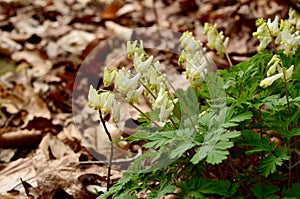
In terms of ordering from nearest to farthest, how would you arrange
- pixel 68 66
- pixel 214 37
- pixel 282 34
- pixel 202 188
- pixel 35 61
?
pixel 202 188, pixel 282 34, pixel 214 37, pixel 68 66, pixel 35 61

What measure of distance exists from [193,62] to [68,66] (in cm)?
273

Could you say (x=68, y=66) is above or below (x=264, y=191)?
below

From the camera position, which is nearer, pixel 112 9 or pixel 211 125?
pixel 211 125

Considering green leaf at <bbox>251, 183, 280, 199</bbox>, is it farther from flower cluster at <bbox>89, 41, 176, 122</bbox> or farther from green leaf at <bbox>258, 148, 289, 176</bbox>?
flower cluster at <bbox>89, 41, 176, 122</bbox>

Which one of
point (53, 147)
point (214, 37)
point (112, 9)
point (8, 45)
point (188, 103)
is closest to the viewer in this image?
point (188, 103)

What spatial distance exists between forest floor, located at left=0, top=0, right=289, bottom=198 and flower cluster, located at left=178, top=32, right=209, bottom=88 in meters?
1.06

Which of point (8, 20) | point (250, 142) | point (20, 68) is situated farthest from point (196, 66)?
point (8, 20)

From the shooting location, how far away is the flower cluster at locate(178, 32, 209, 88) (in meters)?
1.98

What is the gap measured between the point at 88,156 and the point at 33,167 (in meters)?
0.38

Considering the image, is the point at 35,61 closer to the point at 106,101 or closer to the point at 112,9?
the point at 112,9

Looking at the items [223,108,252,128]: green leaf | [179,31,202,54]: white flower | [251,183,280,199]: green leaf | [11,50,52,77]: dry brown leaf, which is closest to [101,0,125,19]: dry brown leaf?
[11,50,52,77]: dry brown leaf

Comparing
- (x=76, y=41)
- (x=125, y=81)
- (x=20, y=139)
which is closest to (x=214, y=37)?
(x=125, y=81)

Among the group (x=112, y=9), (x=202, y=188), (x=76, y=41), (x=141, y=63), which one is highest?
(x=141, y=63)

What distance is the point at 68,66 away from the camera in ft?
15.0
